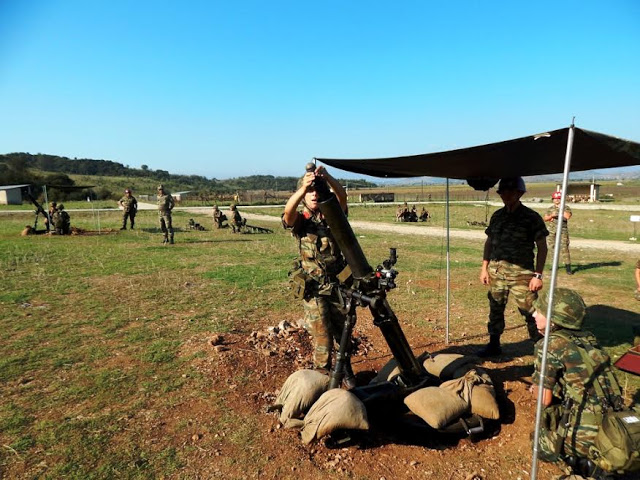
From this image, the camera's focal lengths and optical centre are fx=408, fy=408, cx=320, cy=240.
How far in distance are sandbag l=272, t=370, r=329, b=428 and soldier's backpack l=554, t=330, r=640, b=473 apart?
2.09 meters

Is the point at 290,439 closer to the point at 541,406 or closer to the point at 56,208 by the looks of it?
the point at 541,406

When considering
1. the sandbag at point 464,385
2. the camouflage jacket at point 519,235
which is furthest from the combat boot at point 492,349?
the sandbag at point 464,385

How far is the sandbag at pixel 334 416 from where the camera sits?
10.7 ft

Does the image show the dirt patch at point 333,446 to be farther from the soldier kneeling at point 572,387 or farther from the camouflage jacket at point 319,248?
the camouflage jacket at point 319,248

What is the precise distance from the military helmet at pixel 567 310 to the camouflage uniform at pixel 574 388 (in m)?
0.11

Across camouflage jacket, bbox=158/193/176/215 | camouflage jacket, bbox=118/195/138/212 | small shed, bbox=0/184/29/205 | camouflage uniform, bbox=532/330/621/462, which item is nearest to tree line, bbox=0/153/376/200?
small shed, bbox=0/184/29/205

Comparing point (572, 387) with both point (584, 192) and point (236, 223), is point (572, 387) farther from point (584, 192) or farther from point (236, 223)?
point (584, 192)

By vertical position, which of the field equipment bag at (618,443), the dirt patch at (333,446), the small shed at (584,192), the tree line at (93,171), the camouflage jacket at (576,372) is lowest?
the dirt patch at (333,446)

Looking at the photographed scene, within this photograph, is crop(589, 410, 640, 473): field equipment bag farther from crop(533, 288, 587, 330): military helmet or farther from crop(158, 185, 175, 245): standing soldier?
crop(158, 185, 175, 245): standing soldier

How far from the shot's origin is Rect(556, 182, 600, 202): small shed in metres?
45.3

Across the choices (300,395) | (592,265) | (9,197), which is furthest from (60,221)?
(9,197)

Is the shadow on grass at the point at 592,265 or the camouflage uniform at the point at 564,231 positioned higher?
the camouflage uniform at the point at 564,231

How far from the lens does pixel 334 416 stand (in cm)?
326

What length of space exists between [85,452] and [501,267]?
489 centimetres
